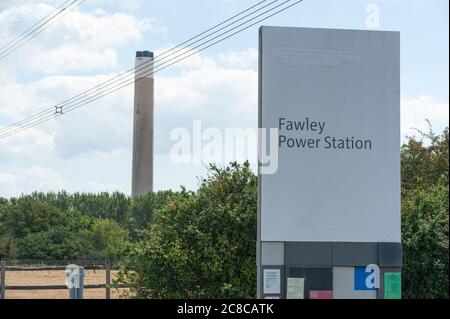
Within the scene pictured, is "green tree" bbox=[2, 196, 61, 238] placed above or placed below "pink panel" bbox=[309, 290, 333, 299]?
above

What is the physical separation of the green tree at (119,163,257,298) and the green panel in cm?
353

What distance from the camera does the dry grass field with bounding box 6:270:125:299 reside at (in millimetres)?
27770

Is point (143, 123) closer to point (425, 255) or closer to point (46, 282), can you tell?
point (46, 282)

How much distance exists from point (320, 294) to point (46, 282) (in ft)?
80.9

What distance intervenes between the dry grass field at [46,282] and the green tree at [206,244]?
28.3 feet

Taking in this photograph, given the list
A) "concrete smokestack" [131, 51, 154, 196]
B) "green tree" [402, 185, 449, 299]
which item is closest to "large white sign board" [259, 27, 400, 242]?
"green tree" [402, 185, 449, 299]

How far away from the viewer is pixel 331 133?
1363cm

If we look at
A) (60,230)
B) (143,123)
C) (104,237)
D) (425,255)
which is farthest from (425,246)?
(143,123)

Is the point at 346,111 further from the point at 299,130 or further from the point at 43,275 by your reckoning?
the point at 43,275

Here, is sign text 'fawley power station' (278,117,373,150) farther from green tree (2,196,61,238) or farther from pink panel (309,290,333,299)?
green tree (2,196,61,238)

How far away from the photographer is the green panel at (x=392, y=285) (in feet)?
45.3

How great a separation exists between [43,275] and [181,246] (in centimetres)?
2552

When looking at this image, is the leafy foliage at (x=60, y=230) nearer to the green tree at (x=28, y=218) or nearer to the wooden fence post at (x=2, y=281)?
the green tree at (x=28, y=218)
